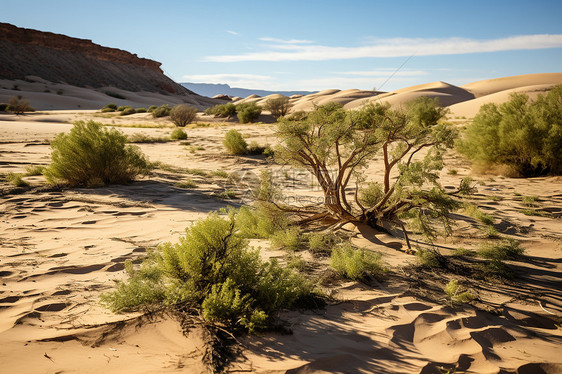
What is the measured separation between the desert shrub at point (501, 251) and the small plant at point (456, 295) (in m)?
1.24

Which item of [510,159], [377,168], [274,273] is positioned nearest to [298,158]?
[274,273]

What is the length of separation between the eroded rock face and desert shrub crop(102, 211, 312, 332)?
225ft

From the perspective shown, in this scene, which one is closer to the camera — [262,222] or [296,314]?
[296,314]

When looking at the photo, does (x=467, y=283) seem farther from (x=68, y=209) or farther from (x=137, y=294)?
(x=68, y=209)

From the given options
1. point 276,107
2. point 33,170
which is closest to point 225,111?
point 276,107

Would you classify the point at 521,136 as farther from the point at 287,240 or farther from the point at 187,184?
the point at 187,184

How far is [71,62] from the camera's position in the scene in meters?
70.7

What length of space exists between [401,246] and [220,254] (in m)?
2.94

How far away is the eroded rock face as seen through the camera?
61694 millimetres

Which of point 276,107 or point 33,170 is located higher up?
point 276,107

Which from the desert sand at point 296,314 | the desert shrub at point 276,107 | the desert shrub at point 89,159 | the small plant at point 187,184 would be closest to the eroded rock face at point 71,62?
the desert shrub at point 276,107

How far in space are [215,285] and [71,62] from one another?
82.2m

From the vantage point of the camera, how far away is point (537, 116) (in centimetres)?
1012

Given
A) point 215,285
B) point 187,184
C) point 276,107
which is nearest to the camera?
point 215,285
